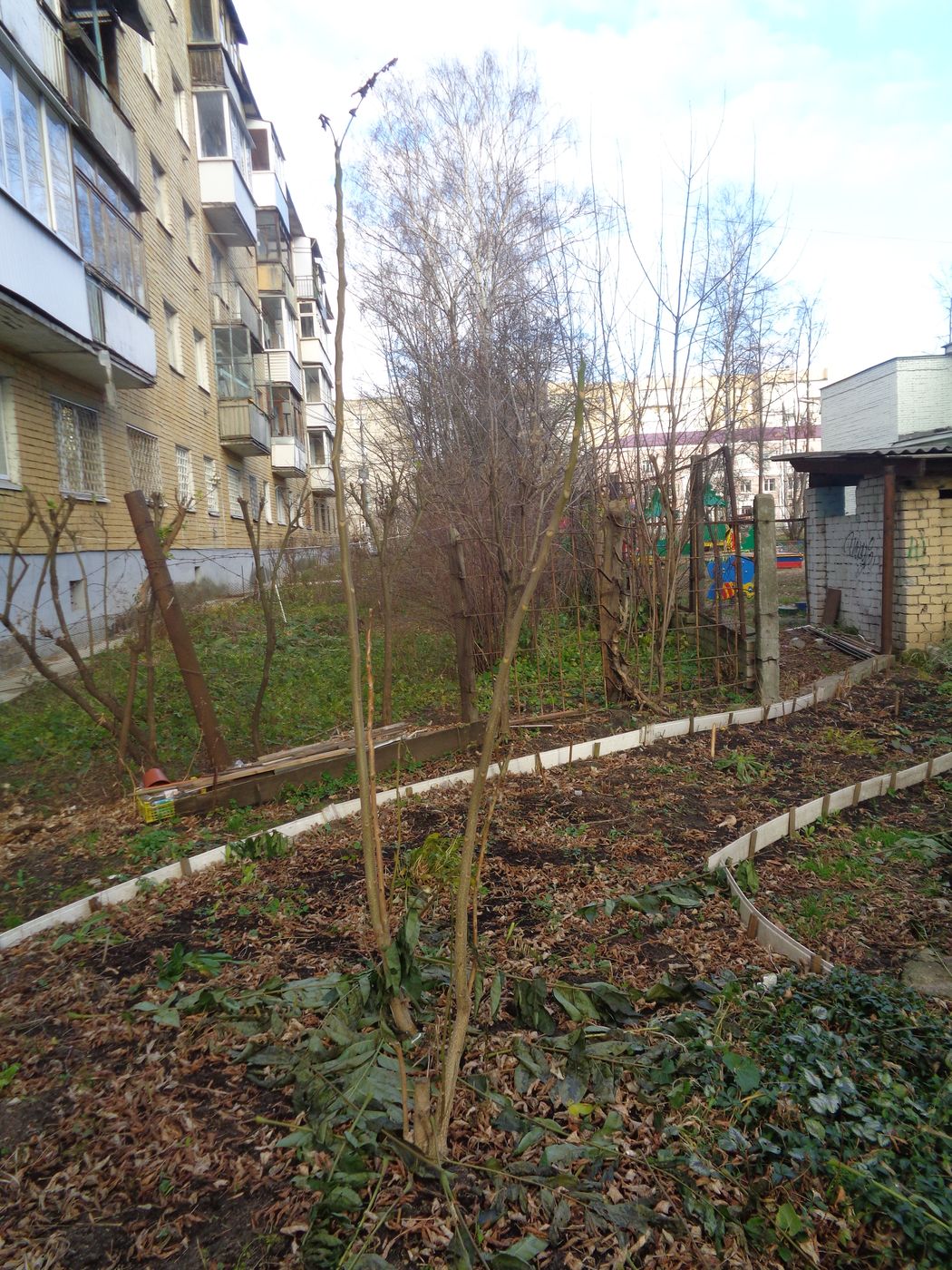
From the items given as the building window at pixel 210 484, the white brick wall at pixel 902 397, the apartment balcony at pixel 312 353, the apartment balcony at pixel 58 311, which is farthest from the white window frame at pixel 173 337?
the apartment balcony at pixel 312 353

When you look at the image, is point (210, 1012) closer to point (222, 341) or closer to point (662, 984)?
point (662, 984)

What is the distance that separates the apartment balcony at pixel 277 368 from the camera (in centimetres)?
2548

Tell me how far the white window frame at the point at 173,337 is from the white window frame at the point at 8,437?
24.6 ft

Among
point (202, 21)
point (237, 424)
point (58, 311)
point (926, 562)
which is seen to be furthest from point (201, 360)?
point (926, 562)

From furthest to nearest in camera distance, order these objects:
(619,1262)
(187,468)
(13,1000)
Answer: (187,468) → (13,1000) → (619,1262)

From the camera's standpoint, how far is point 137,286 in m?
12.7

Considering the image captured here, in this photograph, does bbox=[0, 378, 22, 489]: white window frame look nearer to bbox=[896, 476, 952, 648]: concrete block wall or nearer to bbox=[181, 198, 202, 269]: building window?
bbox=[181, 198, 202, 269]: building window

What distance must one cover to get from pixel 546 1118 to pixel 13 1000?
2.06 m

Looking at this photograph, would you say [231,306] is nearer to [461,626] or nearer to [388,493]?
[388,493]

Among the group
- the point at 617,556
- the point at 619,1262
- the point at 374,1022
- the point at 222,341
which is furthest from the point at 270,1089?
the point at 222,341

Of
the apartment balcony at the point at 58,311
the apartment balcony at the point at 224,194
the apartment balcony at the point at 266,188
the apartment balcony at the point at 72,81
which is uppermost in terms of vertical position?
the apartment balcony at the point at 266,188

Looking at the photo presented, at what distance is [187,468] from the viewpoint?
17.5 m

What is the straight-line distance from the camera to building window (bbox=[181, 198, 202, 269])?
18844 mm

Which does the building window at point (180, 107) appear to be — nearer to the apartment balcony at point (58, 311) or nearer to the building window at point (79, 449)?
the apartment balcony at point (58, 311)
